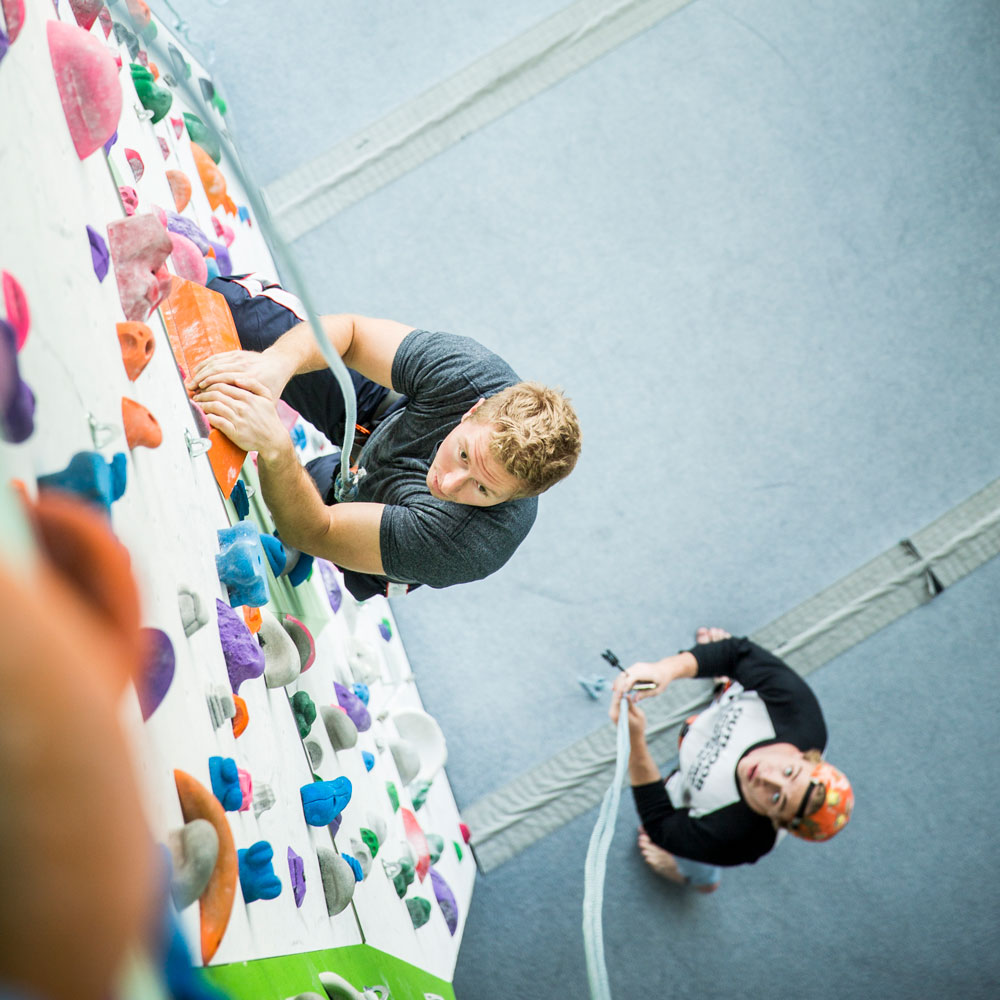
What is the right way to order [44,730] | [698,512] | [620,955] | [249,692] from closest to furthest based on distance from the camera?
[44,730] → [249,692] → [620,955] → [698,512]

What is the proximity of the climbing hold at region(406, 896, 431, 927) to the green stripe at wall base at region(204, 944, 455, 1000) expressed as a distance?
100mm

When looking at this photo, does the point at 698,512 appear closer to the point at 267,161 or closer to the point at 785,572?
the point at 785,572

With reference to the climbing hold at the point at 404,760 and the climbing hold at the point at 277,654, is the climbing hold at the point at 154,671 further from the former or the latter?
the climbing hold at the point at 404,760

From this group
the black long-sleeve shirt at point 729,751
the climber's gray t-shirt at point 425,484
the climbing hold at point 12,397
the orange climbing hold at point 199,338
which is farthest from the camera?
the black long-sleeve shirt at point 729,751

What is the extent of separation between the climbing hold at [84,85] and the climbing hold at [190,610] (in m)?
0.45

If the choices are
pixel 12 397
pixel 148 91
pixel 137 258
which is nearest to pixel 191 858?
pixel 12 397

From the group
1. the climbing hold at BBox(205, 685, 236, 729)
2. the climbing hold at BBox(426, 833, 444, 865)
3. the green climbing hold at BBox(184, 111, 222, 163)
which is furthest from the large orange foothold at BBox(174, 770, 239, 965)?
the green climbing hold at BBox(184, 111, 222, 163)

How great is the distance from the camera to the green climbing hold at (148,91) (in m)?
1.30

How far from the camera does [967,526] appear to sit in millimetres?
2467

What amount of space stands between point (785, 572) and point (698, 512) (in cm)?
29

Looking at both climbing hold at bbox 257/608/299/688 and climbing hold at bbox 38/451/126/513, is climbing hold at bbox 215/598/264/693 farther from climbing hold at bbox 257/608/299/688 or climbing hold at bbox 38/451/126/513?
climbing hold at bbox 38/451/126/513

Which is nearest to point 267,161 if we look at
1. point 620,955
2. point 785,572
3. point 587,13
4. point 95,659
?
point 587,13

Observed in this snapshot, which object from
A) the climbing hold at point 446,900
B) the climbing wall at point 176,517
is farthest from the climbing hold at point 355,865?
the climbing hold at point 446,900

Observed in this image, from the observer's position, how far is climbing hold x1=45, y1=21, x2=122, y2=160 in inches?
34.2
